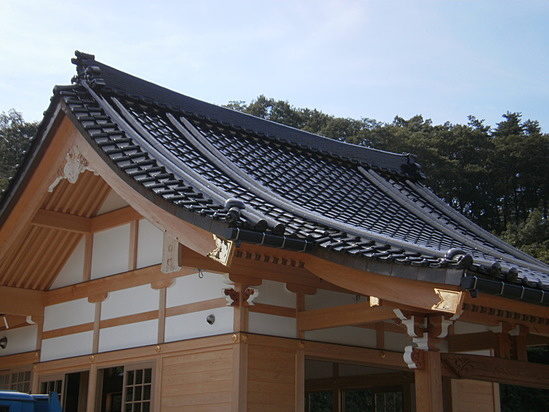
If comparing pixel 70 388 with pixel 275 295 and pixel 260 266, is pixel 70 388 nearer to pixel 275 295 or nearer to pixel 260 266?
pixel 275 295

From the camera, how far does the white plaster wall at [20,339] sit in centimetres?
1021

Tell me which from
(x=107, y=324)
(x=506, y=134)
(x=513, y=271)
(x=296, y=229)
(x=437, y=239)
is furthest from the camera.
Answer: (x=506, y=134)

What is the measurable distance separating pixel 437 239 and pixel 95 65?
490 centimetres

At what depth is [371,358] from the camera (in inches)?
327

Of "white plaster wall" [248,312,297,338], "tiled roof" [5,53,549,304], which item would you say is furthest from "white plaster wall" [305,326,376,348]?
"tiled roof" [5,53,549,304]

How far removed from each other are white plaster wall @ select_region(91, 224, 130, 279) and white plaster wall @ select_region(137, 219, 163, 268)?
0.96ft

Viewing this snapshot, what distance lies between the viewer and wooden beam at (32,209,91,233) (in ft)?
29.2

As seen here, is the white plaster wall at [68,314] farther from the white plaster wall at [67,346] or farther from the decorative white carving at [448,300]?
the decorative white carving at [448,300]

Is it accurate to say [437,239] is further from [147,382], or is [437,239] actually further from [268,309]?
[147,382]

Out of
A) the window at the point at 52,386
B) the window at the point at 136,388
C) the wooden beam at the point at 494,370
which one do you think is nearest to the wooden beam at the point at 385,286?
the wooden beam at the point at 494,370

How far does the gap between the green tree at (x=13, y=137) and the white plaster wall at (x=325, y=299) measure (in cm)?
2452

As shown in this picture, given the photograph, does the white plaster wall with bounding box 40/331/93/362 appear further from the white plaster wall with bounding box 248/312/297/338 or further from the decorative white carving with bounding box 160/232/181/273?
the decorative white carving with bounding box 160/232/181/273

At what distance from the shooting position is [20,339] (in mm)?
10492

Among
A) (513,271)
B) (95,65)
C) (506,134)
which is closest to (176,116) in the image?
(95,65)
